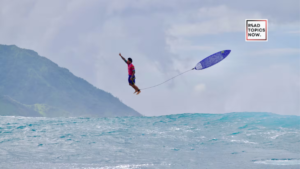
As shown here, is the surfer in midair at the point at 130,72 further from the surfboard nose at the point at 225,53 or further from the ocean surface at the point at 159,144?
the surfboard nose at the point at 225,53

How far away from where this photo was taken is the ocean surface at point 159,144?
17109 millimetres

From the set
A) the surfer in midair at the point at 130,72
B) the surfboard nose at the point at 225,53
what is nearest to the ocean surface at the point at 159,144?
the surfer in midair at the point at 130,72

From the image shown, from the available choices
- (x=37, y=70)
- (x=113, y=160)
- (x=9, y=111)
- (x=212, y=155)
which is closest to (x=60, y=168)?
(x=113, y=160)

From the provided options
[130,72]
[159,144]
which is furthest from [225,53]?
[159,144]

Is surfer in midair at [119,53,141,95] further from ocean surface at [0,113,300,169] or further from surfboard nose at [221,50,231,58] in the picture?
surfboard nose at [221,50,231,58]

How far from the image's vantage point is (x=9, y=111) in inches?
4845

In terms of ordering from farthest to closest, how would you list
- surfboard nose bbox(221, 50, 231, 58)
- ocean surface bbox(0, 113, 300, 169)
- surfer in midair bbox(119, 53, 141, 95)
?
1. ocean surface bbox(0, 113, 300, 169)
2. surfboard nose bbox(221, 50, 231, 58)
3. surfer in midair bbox(119, 53, 141, 95)

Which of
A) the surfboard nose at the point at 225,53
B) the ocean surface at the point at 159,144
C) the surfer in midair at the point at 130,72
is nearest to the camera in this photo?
the surfer in midair at the point at 130,72

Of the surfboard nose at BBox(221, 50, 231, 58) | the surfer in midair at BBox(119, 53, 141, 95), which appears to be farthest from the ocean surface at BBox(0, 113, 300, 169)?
the surfboard nose at BBox(221, 50, 231, 58)

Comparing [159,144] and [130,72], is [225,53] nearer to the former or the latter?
[130,72]

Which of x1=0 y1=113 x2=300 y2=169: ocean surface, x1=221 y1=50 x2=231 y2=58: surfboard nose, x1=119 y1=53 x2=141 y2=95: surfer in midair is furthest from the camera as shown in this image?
x1=0 y1=113 x2=300 y2=169: ocean surface

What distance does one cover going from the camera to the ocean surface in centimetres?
1711

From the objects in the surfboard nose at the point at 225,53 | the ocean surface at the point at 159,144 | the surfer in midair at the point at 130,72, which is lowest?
the ocean surface at the point at 159,144

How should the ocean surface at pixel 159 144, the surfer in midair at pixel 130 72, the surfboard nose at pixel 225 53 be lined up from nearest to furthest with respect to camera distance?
the surfer in midair at pixel 130 72 < the surfboard nose at pixel 225 53 < the ocean surface at pixel 159 144
